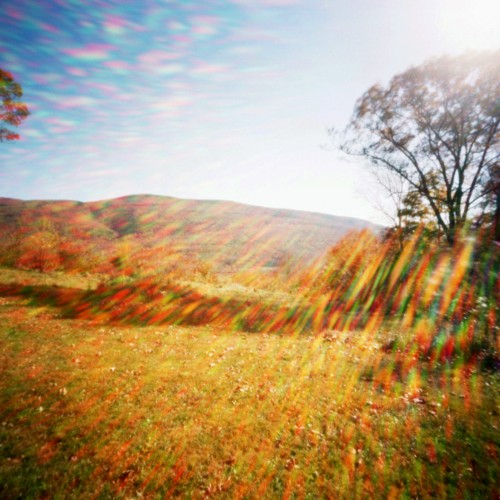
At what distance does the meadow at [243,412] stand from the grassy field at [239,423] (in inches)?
1.1

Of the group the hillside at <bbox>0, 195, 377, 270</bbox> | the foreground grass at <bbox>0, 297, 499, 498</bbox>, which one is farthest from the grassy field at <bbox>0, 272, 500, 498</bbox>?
the hillside at <bbox>0, 195, 377, 270</bbox>

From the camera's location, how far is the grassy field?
3797 mm

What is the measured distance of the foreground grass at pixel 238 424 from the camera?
380 cm

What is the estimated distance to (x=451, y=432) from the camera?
15.6ft

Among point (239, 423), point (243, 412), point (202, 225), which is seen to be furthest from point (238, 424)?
point (202, 225)

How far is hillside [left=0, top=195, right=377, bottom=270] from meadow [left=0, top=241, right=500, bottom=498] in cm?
2056

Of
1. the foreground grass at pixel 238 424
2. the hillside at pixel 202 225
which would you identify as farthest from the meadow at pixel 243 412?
the hillside at pixel 202 225

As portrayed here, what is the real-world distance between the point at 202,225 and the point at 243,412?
58.6m

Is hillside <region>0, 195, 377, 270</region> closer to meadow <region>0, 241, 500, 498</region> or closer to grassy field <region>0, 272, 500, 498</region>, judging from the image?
meadow <region>0, 241, 500, 498</region>

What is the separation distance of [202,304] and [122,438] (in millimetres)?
11901

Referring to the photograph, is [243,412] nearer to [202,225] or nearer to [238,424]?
[238,424]

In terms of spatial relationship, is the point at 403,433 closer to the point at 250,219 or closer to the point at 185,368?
the point at 185,368

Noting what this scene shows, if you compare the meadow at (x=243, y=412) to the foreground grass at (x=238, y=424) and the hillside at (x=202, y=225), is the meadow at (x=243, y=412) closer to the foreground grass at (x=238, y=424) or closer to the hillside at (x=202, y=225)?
the foreground grass at (x=238, y=424)

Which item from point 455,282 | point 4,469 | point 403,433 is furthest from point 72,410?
point 455,282
